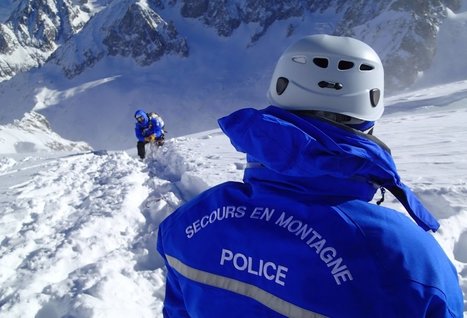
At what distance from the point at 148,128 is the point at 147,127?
4 cm

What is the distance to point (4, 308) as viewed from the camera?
12.7 feet

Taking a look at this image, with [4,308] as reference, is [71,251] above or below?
A: below

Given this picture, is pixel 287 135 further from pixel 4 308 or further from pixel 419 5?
pixel 419 5

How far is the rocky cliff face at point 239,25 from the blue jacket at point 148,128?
4436 cm

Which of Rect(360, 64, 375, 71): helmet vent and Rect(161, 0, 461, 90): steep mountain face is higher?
Rect(360, 64, 375, 71): helmet vent

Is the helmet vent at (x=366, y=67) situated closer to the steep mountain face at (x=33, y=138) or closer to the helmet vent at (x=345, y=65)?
the helmet vent at (x=345, y=65)

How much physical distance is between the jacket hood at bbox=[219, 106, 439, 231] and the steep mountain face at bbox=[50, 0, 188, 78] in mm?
83955

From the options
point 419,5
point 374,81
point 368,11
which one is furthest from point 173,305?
point 368,11

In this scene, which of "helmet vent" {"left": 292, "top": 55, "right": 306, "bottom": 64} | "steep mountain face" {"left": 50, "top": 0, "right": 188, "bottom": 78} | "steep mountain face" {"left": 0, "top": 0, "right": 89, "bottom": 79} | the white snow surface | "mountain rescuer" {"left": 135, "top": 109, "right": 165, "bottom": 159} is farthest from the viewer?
"steep mountain face" {"left": 0, "top": 0, "right": 89, "bottom": 79}

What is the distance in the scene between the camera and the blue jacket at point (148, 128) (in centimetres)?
1252

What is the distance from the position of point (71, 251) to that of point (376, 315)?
471cm

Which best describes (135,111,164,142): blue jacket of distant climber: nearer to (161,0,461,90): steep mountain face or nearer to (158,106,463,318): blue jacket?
(158,106,463,318): blue jacket

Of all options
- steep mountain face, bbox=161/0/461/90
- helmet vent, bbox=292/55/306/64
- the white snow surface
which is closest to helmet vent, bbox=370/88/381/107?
helmet vent, bbox=292/55/306/64

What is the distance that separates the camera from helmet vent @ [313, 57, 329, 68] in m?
1.53
